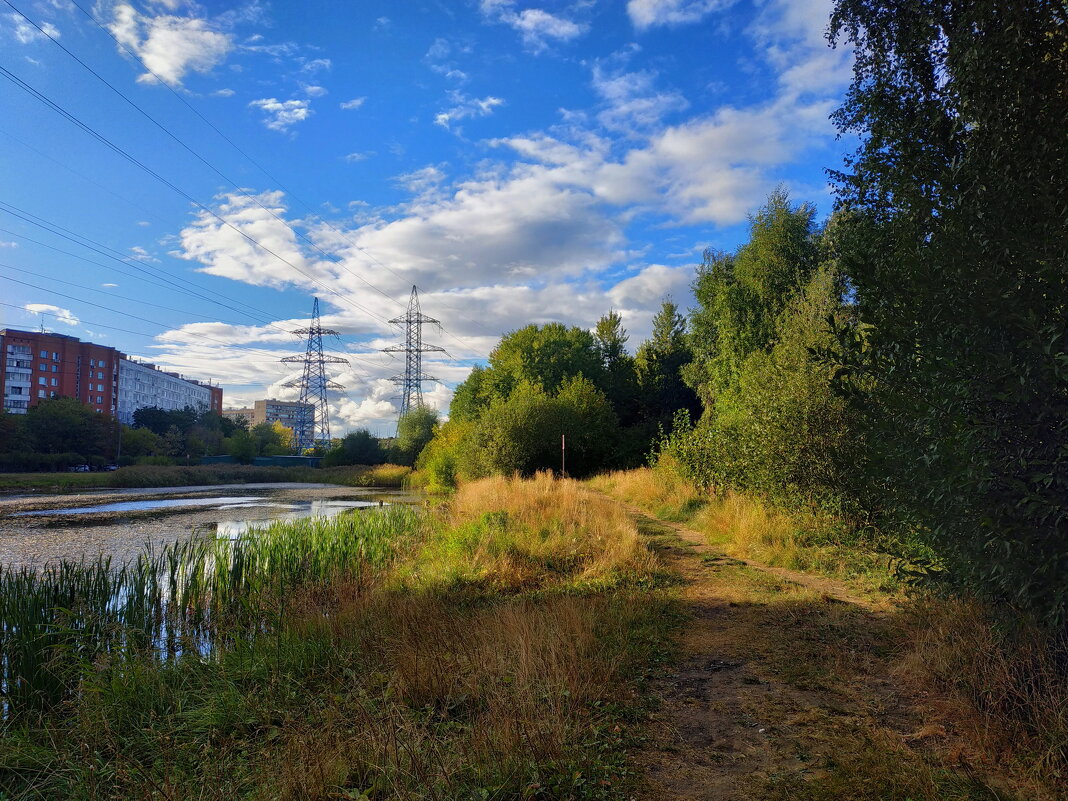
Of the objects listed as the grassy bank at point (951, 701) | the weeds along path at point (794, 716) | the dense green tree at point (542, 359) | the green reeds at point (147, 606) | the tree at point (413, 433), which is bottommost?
the green reeds at point (147, 606)

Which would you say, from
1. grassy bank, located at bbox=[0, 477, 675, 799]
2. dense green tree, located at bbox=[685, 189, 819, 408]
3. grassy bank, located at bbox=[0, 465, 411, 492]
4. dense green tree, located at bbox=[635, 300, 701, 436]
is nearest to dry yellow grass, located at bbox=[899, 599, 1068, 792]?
grassy bank, located at bbox=[0, 477, 675, 799]

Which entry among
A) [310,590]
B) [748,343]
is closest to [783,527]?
[310,590]

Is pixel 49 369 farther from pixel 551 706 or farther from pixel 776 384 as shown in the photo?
pixel 551 706

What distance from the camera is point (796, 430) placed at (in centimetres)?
1102

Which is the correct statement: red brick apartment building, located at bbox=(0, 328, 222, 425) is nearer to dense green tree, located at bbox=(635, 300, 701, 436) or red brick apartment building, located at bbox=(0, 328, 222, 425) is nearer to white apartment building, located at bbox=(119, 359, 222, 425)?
white apartment building, located at bbox=(119, 359, 222, 425)

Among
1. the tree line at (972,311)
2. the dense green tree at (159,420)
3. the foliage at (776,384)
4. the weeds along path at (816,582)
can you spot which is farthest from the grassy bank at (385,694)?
the dense green tree at (159,420)

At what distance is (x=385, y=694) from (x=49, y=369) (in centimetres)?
10095

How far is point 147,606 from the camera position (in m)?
8.80

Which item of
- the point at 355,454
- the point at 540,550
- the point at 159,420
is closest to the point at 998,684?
the point at 540,550

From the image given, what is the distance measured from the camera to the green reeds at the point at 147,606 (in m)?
6.52

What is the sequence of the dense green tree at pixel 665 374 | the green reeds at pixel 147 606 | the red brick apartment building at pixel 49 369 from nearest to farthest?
the green reeds at pixel 147 606, the dense green tree at pixel 665 374, the red brick apartment building at pixel 49 369

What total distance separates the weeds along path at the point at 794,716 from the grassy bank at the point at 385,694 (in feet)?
1.22

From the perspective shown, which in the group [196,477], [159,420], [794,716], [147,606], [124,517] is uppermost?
[159,420]

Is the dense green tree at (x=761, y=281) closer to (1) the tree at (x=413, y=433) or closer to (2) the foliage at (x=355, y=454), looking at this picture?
(1) the tree at (x=413, y=433)
